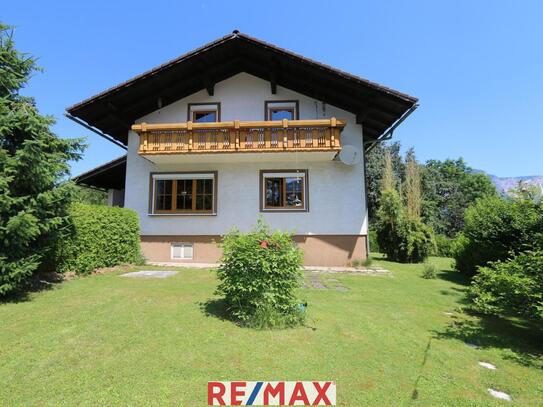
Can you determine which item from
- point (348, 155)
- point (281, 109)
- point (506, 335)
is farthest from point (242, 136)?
point (506, 335)

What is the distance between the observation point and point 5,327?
4.71 m

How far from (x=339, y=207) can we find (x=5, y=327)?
10696 millimetres

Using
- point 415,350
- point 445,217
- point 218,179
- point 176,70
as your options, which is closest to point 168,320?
point 415,350

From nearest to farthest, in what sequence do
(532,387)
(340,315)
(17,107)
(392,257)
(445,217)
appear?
1. (532,387)
2. (340,315)
3. (17,107)
4. (392,257)
5. (445,217)

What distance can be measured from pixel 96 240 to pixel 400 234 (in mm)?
13032

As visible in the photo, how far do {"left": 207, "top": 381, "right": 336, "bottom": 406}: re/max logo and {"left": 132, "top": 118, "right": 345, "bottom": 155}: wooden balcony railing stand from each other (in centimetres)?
958

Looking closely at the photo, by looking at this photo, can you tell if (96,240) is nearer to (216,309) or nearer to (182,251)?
(182,251)

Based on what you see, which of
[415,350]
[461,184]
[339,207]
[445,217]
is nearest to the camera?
[415,350]

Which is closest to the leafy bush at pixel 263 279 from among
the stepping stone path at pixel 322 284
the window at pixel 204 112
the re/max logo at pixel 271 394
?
the re/max logo at pixel 271 394

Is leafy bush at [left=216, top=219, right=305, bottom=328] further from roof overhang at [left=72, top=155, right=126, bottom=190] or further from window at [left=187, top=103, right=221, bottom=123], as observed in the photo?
roof overhang at [left=72, top=155, right=126, bottom=190]

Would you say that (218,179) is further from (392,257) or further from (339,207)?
(392,257)

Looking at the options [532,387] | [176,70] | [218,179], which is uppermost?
[176,70]

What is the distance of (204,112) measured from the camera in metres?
14.2

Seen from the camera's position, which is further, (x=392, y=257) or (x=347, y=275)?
(x=392, y=257)
